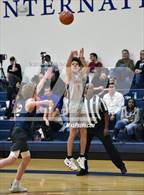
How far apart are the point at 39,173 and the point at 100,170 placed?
1192 mm

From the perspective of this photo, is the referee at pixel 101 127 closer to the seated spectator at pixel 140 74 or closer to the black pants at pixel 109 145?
the black pants at pixel 109 145

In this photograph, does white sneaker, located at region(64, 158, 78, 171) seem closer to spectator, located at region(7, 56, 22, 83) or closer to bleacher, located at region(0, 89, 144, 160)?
bleacher, located at region(0, 89, 144, 160)

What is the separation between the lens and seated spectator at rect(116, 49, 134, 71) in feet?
51.2

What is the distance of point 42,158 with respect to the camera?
13531mm

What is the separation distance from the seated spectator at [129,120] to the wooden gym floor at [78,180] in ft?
3.31

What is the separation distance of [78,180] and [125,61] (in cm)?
700

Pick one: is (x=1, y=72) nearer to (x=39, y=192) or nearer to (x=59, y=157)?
(x=59, y=157)

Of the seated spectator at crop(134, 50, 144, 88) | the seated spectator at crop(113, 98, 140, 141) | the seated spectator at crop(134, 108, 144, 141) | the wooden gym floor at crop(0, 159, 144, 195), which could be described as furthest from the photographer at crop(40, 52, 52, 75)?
the wooden gym floor at crop(0, 159, 144, 195)

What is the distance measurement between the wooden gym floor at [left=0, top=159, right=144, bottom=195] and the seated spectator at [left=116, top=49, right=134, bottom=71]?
407cm

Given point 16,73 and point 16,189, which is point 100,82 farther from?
point 16,189

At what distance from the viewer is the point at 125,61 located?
51.8ft

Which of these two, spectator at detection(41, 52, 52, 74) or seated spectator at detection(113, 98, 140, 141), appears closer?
seated spectator at detection(113, 98, 140, 141)

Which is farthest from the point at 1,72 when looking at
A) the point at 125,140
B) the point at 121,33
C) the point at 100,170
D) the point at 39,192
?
the point at 39,192

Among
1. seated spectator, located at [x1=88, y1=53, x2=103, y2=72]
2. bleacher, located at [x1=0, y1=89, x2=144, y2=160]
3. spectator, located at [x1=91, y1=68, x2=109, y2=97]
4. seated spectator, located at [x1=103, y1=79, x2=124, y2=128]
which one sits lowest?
bleacher, located at [x1=0, y1=89, x2=144, y2=160]
